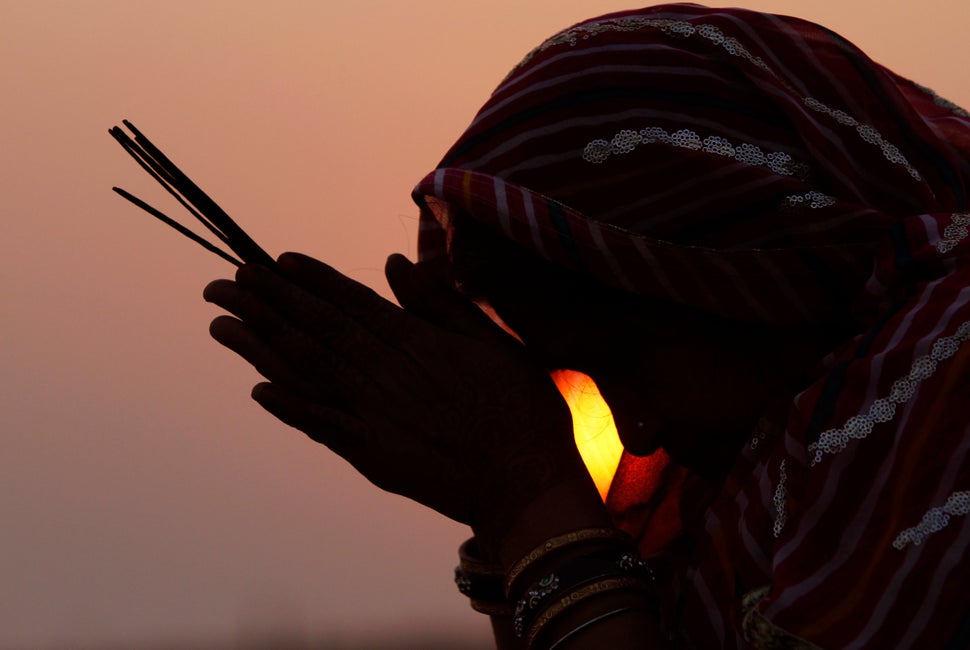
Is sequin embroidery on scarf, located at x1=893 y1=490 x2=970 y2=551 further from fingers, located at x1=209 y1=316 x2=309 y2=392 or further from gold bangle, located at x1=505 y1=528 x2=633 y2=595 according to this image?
fingers, located at x1=209 y1=316 x2=309 y2=392

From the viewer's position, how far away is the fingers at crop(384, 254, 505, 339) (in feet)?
3.56

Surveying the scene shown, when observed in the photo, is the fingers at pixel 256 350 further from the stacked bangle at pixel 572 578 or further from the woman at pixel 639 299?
the stacked bangle at pixel 572 578

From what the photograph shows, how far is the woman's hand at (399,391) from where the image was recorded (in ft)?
3.36

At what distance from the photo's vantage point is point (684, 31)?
1.03m

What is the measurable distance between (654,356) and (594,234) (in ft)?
0.43

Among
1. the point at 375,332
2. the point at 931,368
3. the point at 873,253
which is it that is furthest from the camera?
the point at 375,332

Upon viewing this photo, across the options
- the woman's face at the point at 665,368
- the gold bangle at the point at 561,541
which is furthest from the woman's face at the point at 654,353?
the gold bangle at the point at 561,541

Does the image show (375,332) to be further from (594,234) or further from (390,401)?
(594,234)

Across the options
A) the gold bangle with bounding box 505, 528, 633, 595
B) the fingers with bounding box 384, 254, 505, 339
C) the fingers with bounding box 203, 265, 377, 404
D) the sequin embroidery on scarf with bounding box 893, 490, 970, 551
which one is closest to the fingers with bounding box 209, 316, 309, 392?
the fingers with bounding box 203, 265, 377, 404

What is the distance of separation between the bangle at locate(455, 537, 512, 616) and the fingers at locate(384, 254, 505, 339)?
26cm

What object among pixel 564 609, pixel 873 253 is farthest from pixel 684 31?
pixel 564 609

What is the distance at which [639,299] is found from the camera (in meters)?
1.03

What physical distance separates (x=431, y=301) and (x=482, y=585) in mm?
313

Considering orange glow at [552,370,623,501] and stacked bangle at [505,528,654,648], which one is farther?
orange glow at [552,370,623,501]
